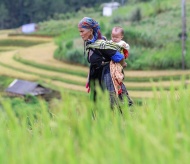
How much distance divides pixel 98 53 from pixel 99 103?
1893 millimetres

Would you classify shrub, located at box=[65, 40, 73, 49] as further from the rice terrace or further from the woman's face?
the woman's face

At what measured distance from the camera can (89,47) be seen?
4422mm

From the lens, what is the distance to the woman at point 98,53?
4359mm

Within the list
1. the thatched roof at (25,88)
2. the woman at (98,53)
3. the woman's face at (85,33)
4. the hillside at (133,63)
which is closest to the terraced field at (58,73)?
the hillside at (133,63)

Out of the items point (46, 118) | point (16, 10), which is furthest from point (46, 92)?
point (16, 10)

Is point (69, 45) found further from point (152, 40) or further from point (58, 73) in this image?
point (152, 40)

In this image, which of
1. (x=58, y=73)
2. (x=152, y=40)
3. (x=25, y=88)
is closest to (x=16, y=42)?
(x=58, y=73)

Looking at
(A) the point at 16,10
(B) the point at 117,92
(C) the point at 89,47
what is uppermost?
(C) the point at 89,47

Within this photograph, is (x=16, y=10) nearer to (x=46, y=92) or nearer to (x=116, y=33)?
(x=46, y=92)

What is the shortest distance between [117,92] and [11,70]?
61.0 feet

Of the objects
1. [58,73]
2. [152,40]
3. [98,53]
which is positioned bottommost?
[58,73]

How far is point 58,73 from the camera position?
837 inches

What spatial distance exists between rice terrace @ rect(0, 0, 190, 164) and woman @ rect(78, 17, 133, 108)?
1.71 ft

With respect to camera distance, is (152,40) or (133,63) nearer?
(133,63)
